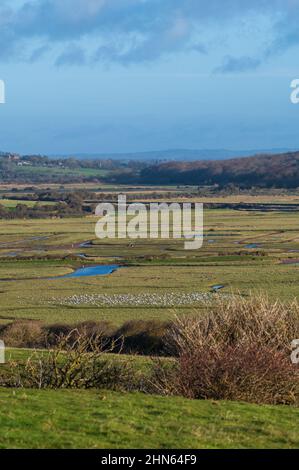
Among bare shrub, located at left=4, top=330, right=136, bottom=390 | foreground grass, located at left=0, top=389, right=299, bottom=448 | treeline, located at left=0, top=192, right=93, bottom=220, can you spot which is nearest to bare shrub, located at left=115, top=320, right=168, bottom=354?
bare shrub, located at left=4, top=330, right=136, bottom=390

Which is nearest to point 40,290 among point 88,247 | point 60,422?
point 88,247

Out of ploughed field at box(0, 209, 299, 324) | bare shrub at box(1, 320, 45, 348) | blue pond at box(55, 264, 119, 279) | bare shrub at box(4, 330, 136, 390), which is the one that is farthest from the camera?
blue pond at box(55, 264, 119, 279)

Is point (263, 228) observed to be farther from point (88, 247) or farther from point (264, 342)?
point (264, 342)

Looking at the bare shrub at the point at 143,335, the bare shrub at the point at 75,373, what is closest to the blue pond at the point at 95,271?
the bare shrub at the point at 143,335

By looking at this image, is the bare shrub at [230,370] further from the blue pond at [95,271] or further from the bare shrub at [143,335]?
the blue pond at [95,271]

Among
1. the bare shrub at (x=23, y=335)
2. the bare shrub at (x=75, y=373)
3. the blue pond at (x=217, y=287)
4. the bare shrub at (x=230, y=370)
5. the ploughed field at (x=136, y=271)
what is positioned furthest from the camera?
the blue pond at (x=217, y=287)

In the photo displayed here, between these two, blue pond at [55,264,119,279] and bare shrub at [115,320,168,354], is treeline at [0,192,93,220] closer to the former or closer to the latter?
blue pond at [55,264,119,279]
